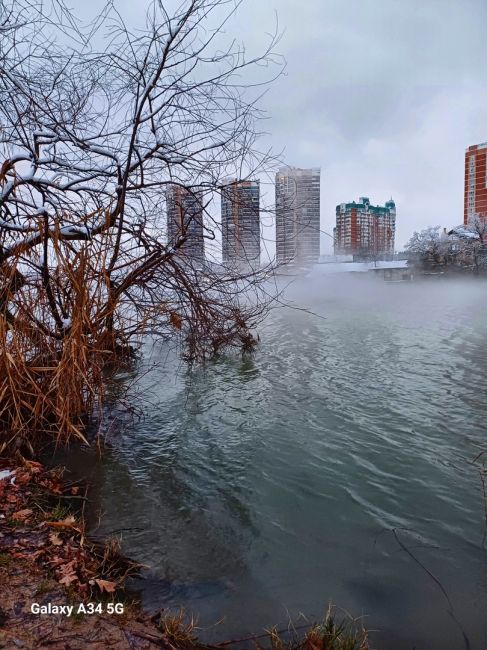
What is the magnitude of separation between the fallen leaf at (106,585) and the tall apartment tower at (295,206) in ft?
13.1

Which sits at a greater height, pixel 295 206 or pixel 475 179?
pixel 475 179

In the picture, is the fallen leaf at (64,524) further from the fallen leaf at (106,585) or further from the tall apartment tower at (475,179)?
the tall apartment tower at (475,179)

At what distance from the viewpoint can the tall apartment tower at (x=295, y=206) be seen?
17.7 ft

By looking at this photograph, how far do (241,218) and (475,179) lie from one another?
258ft

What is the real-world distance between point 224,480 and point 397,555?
1834 mm

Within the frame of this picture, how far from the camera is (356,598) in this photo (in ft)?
9.84

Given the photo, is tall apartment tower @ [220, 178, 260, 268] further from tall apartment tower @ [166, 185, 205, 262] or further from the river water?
the river water

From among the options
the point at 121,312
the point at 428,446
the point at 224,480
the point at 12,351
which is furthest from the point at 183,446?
the point at 428,446

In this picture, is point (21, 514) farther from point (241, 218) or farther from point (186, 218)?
point (241, 218)

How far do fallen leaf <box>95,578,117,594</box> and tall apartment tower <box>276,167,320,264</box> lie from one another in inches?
158

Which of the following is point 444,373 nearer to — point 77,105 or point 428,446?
point 428,446

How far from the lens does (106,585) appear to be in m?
2.71

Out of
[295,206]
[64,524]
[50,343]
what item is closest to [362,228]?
[295,206]

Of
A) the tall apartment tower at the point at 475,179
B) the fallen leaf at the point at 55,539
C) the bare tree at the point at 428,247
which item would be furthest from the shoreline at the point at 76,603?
the tall apartment tower at the point at 475,179
